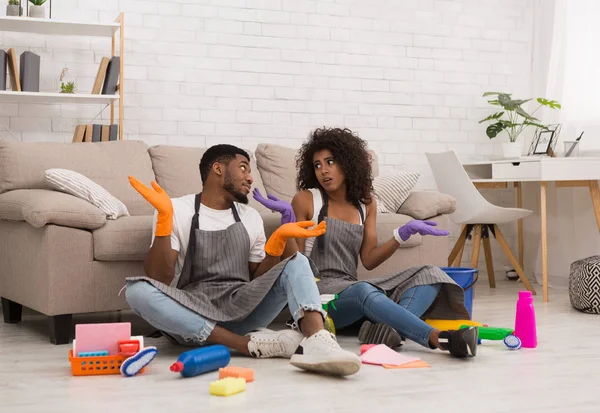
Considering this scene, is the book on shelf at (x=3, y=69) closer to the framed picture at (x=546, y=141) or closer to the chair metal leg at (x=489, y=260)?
the chair metal leg at (x=489, y=260)

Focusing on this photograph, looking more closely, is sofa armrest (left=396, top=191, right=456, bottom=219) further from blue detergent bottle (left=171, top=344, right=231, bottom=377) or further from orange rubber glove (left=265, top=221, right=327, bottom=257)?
blue detergent bottle (left=171, top=344, right=231, bottom=377)

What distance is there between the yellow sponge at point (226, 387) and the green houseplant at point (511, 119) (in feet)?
10.4

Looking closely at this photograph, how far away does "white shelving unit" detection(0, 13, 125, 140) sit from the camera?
4082 mm

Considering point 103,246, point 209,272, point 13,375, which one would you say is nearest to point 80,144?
point 103,246

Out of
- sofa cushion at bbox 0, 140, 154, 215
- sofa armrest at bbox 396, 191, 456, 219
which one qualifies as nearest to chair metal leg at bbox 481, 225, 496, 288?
sofa armrest at bbox 396, 191, 456, 219

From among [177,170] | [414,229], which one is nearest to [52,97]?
[177,170]

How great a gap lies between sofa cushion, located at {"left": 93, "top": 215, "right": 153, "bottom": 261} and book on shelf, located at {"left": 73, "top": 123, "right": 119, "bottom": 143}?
3.83 feet

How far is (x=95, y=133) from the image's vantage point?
4242 mm

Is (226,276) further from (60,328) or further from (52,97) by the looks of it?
(52,97)

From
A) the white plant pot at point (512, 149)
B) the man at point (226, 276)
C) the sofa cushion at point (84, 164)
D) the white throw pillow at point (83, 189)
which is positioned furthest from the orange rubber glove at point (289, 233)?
the white plant pot at point (512, 149)

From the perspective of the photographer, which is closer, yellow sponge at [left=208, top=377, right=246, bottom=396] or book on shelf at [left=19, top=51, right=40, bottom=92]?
yellow sponge at [left=208, top=377, right=246, bottom=396]

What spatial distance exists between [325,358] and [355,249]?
0.92 meters

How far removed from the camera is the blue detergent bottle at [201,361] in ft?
7.91

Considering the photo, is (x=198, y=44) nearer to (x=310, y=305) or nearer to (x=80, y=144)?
(x=80, y=144)
